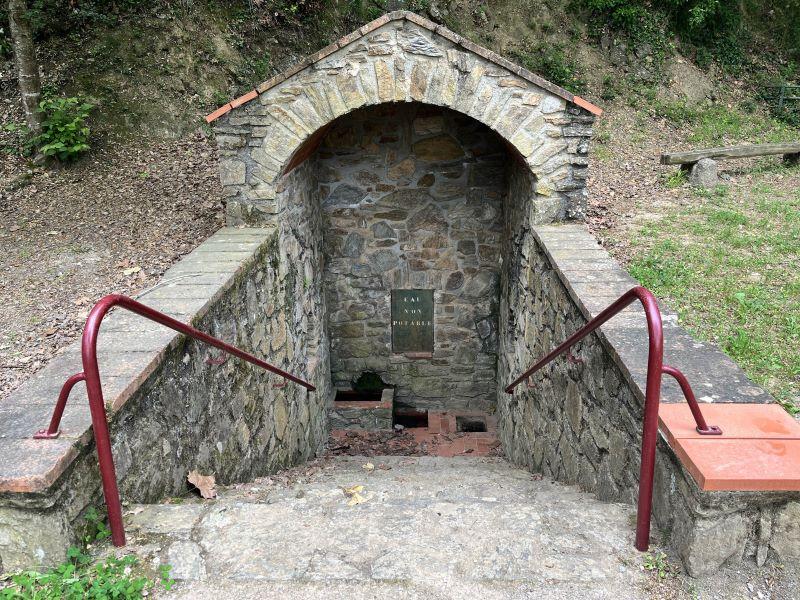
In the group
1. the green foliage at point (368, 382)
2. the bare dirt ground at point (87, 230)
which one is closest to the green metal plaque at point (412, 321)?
the green foliage at point (368, 382)

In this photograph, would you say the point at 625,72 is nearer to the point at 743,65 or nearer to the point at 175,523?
the point at 743,65

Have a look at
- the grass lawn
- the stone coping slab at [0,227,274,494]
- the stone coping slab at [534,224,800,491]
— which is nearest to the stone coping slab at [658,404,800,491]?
the stone coping slab at [534,224,800,491]

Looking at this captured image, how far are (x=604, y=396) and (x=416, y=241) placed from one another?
3807 millimetres

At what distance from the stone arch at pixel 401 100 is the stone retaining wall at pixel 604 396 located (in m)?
0.70

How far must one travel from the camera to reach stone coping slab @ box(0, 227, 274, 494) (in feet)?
6.35

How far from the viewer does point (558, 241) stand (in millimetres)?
4559

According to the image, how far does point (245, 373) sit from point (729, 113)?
387 inches

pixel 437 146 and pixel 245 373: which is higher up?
pixel 437 146

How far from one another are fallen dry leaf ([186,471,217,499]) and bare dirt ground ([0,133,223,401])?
119 cm

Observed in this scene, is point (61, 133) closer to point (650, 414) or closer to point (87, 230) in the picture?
point (87, 230)

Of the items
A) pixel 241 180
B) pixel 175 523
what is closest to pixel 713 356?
pixel 175 523

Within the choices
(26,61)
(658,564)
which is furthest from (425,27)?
(26,61)

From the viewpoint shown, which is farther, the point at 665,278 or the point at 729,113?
the point at 729,113

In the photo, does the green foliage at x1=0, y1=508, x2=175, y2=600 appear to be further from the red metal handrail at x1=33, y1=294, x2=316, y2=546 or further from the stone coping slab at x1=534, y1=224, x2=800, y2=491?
the stone coping slab at x1=534, y1=224, x2=800, y2=491
